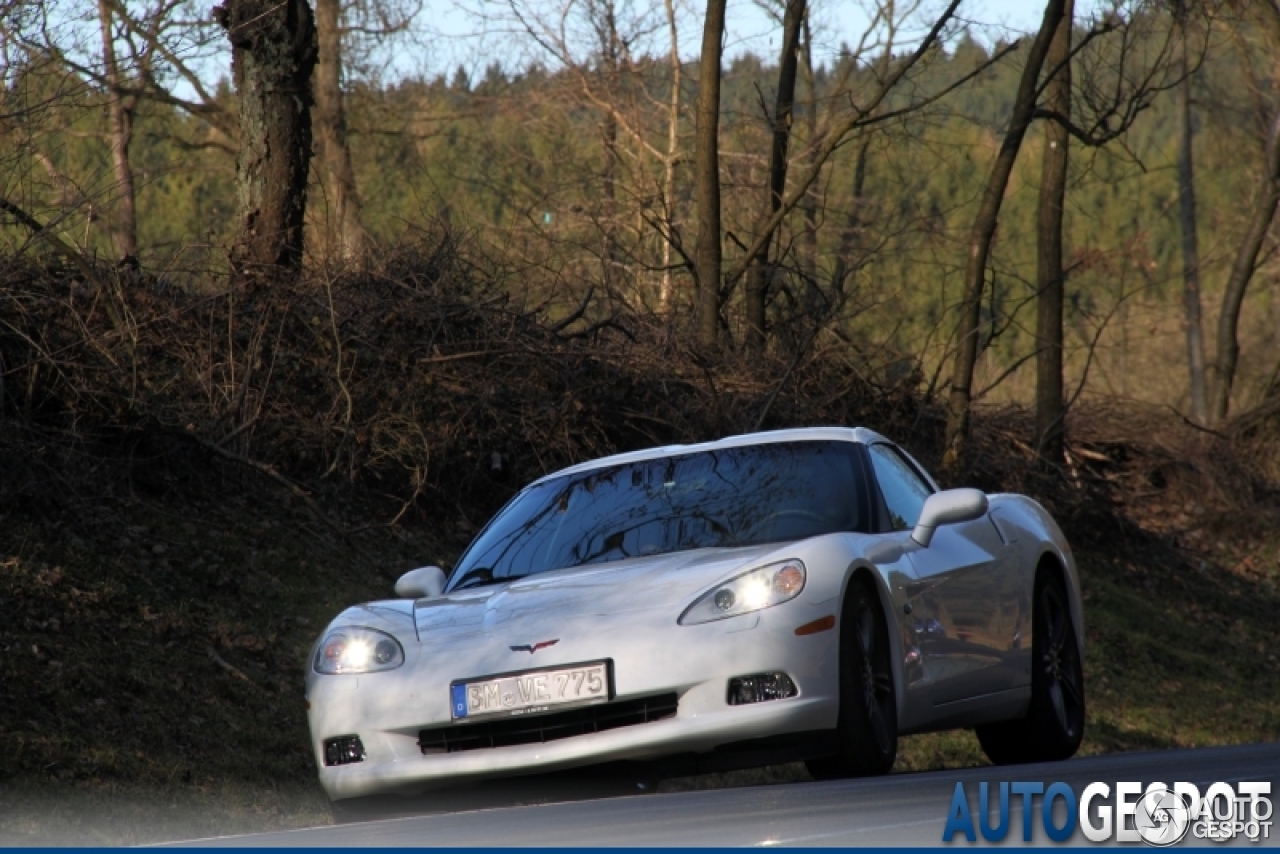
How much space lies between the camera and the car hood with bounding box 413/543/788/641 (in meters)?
6.67

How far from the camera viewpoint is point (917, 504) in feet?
27.2

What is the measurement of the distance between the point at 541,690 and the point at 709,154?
13234 mm

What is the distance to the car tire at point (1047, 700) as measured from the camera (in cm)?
855

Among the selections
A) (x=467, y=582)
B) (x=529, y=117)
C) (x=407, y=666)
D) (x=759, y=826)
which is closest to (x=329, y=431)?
(x=467, y=582)

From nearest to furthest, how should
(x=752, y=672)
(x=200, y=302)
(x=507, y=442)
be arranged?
(x=752, y=672) → (x=200, y=302) → (x=507, y=442)

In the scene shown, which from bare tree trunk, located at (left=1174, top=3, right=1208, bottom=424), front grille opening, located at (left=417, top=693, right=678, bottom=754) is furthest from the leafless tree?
front grille opening, located at (left=417, top=693, right=678, bottom=754)

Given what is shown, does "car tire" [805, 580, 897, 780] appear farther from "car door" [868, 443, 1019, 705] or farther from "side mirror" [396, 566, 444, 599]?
"side mirror" [396, 566, 444, 599]

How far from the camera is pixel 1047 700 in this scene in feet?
28.1

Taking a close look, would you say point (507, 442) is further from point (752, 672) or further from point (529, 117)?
point (529, 117)

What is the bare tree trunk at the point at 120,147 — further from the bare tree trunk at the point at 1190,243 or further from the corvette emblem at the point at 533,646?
the bare tree trunk at the point at 1190,243

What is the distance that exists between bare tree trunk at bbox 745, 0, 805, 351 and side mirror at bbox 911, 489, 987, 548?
11.0 metres

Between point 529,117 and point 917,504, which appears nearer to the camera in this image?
point 917,504

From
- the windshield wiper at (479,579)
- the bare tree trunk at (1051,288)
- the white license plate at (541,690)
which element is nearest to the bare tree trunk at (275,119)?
the windshield wiper at (479,579)

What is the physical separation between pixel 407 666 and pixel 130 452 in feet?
21.8
